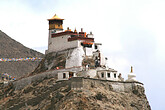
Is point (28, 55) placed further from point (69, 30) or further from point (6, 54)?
point (69, 30)

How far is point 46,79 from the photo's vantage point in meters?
112

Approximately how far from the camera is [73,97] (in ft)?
314

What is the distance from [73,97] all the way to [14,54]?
90.2 m

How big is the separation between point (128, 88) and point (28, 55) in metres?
84.3

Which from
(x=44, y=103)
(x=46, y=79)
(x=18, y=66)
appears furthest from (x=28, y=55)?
(x=44, y=103)

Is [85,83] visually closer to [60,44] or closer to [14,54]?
[60,44]

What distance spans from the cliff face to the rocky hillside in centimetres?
6033

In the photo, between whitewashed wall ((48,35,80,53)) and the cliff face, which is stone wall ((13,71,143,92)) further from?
whitewashed wall ((48,35,80,53))

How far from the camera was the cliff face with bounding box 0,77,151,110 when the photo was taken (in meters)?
95.6

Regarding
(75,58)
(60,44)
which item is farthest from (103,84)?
(60,44)

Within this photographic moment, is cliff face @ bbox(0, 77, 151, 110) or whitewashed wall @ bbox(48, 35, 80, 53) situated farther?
whitewashed wall @ bbox(48, 35, 80, 53)

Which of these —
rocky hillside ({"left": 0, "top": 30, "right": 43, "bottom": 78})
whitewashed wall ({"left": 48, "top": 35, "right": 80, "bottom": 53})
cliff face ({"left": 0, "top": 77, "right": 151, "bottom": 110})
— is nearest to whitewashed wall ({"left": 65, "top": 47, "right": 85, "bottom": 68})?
whitewashed wall ({"left": 48, "top": 35, "right": 80, "bottom": 53})

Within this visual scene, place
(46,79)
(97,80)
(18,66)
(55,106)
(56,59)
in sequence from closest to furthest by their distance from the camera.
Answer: (55,106) < (97,80) < (46,79) < (56,59) < (18,66)

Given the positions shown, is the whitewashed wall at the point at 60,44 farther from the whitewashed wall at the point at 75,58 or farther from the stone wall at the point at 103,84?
the stone wall at the point at 103,84
